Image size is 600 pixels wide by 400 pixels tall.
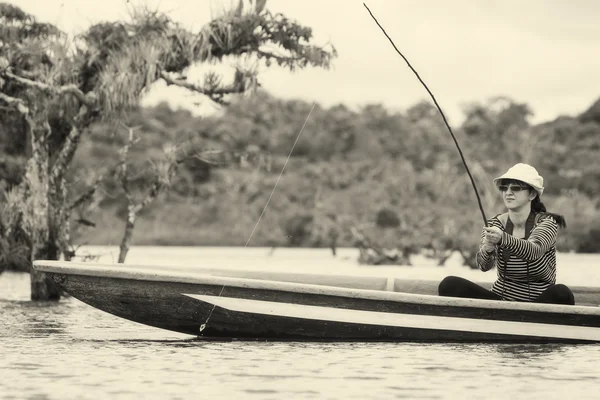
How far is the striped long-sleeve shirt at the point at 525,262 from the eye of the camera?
716cm

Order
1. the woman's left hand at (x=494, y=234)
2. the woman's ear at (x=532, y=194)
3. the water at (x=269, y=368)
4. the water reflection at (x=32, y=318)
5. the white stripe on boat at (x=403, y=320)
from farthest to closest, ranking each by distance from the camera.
→ the water reflection at (x=32, y=318) < the white stripe on boat at (x=403, y=320) < the woman's ear at (x=532, y=194) < the woman's left hand at (x=494, y=234) < the water at (x=269, y=368)

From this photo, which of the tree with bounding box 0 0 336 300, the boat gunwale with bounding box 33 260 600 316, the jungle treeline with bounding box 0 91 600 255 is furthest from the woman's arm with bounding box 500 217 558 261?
the jungle treeline with bounding box 0 91 600 255

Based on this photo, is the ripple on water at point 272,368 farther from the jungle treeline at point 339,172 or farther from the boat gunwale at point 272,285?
the jungle treeline at point 339,172

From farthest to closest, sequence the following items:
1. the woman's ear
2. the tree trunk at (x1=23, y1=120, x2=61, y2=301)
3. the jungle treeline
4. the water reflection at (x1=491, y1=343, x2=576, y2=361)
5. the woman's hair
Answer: the jungle treeline
the tree trunk at (x1=23, y1=120, x2=61, y2=301)
the woman's ear
the woman's hair
the water reflection at (x1=491, y1=343, x2=576, y2=361)

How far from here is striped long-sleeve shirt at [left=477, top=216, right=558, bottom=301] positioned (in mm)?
7164

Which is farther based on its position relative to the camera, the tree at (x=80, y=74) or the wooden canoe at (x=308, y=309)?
the tree at (x=80, y=74)

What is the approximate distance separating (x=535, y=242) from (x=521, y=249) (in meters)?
0.18

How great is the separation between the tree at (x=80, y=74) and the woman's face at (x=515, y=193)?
457 centimetres

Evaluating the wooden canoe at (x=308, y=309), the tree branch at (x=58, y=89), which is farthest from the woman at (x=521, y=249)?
the tree branch at (x=58, y=89)

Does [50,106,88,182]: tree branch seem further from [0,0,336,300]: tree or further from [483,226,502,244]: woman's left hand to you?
[483,226,502,244]: woman's left hand

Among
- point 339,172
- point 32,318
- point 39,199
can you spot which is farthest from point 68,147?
point 339,172

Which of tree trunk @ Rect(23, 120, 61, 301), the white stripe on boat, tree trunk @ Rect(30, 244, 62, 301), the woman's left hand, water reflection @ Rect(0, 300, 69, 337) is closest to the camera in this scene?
the woman's left hand

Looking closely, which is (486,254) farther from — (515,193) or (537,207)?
(537,207)

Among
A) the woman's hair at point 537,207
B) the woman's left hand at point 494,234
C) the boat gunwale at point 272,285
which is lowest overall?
the boat gunwale at point 272,285
